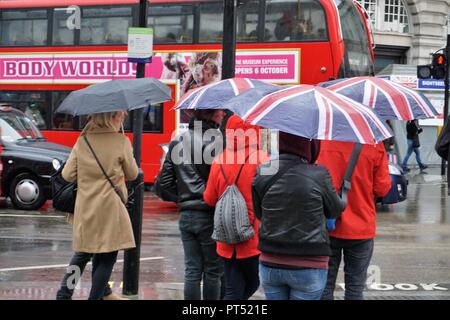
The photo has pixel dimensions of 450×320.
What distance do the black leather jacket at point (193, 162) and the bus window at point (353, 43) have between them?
384 inches

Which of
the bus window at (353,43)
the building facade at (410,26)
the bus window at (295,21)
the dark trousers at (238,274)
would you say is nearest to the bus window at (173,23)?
the bus window at (295,21)

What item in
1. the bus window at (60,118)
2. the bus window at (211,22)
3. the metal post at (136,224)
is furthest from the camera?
the bus window at (60,118)

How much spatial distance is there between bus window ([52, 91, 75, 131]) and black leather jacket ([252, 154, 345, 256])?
1407cm

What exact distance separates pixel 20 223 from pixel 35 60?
667 cm

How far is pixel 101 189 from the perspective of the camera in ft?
20.0

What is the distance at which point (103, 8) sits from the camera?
1738cm

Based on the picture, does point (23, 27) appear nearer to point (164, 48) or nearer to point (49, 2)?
point (49, 2)

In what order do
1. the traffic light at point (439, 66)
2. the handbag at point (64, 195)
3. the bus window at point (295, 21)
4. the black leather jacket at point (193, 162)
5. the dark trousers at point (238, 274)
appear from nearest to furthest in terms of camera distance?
the dark trousers at point (238, 274)
the black leather jacket at point (193, 162)
the handbag at point (64, 195)
the bus window at point (295, 21)
the traffic light at point (439, 66)

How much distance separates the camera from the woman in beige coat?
6.11 metres

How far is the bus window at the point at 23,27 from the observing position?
1789 cm

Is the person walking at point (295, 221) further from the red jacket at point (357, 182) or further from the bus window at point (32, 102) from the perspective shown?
the bus window at point (32, 102)

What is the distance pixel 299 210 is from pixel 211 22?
12606 mm

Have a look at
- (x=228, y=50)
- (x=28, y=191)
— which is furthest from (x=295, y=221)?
(x=28, y=191)
